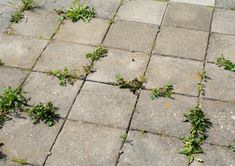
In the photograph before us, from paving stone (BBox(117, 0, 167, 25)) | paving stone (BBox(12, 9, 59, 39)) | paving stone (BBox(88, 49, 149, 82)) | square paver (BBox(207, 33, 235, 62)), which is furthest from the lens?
paving stone (BBox(117, 0, 167, 25))

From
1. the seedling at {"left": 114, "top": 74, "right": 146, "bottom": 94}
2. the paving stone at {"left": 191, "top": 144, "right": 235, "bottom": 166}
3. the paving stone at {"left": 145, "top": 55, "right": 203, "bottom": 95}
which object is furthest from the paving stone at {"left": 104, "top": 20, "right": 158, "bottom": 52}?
the paving stone at {"left": 191, "top": 144, "right": 235, "bottom": 166}

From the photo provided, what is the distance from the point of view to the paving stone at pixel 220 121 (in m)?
4.32

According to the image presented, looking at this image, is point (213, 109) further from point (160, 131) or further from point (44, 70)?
point (44, 70)

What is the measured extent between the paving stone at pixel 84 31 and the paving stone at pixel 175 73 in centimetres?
95

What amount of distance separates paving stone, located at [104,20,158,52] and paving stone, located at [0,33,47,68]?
0.99 meters

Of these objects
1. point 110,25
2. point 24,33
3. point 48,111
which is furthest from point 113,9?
point 48,111

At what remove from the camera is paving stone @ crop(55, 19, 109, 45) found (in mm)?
5727

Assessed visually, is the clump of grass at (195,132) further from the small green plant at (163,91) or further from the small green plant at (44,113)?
the small green plant at (44,113)

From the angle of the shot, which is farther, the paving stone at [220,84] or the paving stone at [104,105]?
the paving stone at [220,84]

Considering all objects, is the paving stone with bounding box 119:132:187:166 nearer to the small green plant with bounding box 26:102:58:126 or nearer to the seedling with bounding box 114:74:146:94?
the seedling with bounding box 114:74:146:94

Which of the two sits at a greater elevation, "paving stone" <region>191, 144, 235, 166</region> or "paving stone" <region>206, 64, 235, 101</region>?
"paving stone" <region>206, 64, 235, 101</region>

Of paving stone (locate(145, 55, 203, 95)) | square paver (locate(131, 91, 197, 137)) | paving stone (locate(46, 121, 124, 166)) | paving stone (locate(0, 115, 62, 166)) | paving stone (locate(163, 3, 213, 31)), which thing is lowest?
paving stone (locate(0, 115, 62, 166))

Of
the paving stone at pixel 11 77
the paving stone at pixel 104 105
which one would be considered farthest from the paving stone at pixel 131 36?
the paving stone at pixel 11 77

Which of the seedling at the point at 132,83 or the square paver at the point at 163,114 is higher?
the seedling at the point at 132,83
